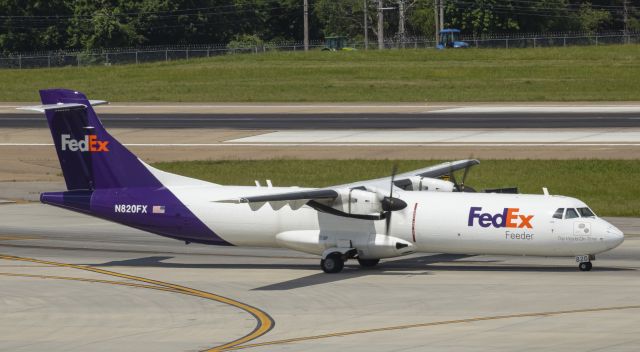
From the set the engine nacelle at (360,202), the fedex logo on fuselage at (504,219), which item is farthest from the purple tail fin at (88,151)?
the fedex logo on fuselage at (504,219)

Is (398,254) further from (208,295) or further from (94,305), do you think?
(94,305)

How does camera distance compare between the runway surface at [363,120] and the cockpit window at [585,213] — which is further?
the runway surface at [363,120]

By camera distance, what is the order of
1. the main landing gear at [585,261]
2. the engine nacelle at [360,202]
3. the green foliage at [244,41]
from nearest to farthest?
the main landing gear at [585,261] < the engine nacelle at [360,202] < the green foliage at [244,41]

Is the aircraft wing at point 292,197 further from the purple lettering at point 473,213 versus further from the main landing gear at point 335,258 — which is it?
the purple lettering at point 473,213

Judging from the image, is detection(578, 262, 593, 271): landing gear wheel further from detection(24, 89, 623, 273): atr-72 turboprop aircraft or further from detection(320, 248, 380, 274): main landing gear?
detection(320, 248, 380, 274): main landing gear

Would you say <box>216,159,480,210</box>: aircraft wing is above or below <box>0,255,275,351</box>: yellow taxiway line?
above

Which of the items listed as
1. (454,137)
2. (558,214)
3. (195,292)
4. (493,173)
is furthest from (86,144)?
(454,137)

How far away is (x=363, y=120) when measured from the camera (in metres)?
73.6

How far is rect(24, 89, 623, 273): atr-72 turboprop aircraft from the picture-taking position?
32.0 metres

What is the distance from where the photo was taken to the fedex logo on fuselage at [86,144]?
116ft

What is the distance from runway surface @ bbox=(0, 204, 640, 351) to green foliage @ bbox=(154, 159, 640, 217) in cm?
987

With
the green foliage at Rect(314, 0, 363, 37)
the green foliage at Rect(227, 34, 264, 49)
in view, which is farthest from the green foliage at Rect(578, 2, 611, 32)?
the green foliage at Rect(227, 34, 264, 49)

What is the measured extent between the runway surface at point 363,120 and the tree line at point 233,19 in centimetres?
4806

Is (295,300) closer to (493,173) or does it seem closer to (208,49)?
(493,173)
